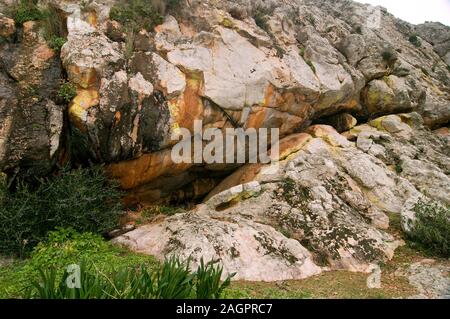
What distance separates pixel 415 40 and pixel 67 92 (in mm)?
26797

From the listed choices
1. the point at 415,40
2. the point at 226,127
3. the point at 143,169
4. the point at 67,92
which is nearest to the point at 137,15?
the point at 67,92

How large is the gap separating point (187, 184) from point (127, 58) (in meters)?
5.28

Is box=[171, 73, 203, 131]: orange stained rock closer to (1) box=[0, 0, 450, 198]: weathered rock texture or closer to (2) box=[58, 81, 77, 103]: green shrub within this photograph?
(1) box=[0, 0, 450, 198]: weathered rock texture

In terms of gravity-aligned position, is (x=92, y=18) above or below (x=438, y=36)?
below

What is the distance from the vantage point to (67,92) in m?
9.80

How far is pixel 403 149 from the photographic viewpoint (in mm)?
14672

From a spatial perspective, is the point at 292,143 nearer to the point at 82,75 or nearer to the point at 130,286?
the point at 82,75

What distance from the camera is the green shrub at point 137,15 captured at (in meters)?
11.7

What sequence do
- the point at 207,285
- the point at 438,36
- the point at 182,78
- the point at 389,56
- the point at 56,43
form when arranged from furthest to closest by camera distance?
1. the point at 438,36
2. the point at 389,56
3. the point at 182,78
4. the point at 56,43
5. the point at 207,285

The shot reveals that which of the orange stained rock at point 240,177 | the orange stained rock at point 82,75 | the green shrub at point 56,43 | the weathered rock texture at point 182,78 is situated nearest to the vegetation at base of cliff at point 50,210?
the weathered rock texture at point 182,78

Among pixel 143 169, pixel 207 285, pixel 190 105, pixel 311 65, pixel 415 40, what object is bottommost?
pixel 143 169

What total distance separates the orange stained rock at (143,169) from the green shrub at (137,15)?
4.45 m

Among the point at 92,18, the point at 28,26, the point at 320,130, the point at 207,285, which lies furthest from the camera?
the point at 320,130
